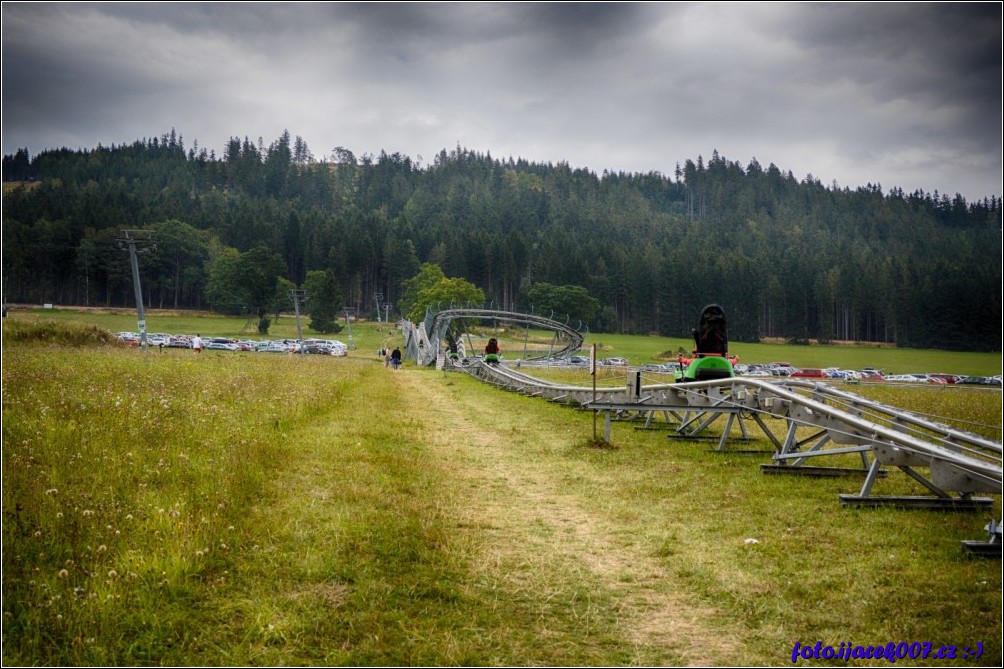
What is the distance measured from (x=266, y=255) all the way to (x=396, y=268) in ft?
95.4

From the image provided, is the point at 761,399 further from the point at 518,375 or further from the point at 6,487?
the point at 518,375

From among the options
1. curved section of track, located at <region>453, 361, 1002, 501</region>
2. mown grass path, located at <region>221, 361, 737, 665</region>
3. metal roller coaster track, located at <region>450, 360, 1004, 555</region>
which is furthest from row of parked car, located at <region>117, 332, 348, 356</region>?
mown grass path, located at <region>221, 361, 737, 665</region>

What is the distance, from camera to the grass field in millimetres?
4652

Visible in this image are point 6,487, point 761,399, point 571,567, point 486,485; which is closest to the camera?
point 571,567

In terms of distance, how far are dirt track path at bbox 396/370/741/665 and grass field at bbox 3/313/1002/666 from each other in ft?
0.10

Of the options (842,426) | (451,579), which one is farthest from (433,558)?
(842,426)

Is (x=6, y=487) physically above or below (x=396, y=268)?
below

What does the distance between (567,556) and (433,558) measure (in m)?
1.27

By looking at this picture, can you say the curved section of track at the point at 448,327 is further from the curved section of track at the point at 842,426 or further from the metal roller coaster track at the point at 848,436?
the metal roller coaster track at the point at 848,436

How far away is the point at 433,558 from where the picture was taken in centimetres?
625

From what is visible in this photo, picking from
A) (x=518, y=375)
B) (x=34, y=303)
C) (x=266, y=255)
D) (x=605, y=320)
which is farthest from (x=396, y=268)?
(x=518, y=375)

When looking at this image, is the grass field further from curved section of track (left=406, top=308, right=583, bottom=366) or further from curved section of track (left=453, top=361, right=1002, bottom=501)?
curved section of track (left=406, top=308, right=583, bottom=366)

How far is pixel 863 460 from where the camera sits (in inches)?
420

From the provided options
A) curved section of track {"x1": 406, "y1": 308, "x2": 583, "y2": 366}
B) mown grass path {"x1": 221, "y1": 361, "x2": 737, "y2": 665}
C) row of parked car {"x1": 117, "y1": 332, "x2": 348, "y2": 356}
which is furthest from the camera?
row of parked car {"x1": 117, "y1": 332, "x2": 348, "y2": 356}
